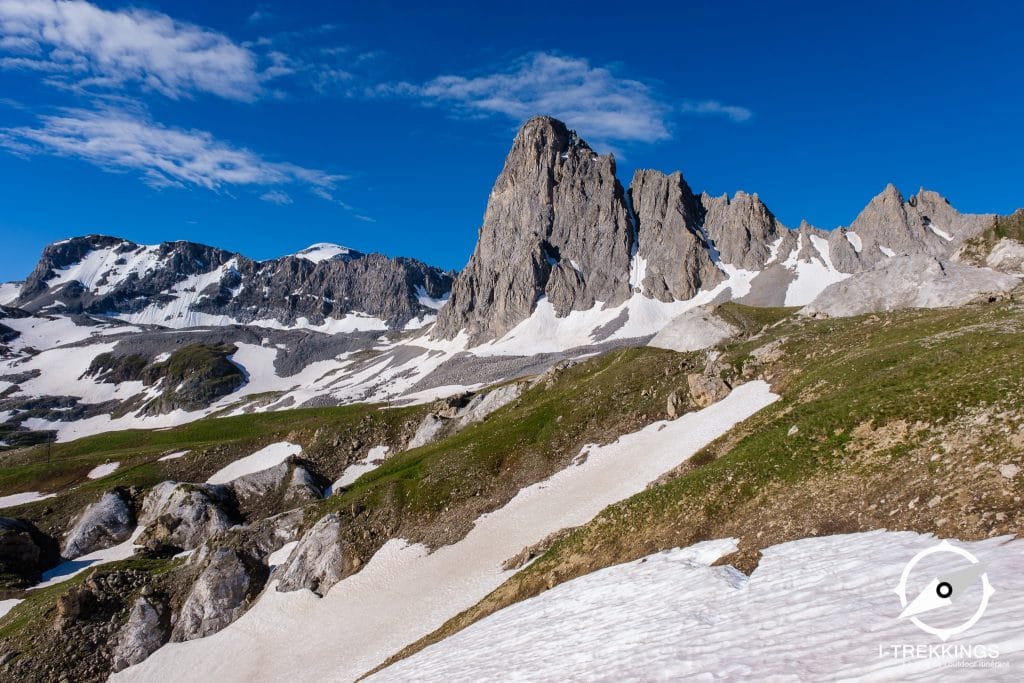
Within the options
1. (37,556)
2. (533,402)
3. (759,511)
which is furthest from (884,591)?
(37,556)

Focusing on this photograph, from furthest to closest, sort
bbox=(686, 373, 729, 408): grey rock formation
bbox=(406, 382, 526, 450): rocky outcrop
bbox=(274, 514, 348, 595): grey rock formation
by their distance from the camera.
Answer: bbox=(406, 382, 526, 450): rocky outcrop < bbox=(686, 373, 729, 408): grey rock formation < bbox=(274, 514, 348, 595): grey rock formation

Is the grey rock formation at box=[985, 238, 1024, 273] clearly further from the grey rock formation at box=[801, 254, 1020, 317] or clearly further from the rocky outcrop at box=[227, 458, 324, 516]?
the rocky outcrop at box=[227, 458, 324, 516]

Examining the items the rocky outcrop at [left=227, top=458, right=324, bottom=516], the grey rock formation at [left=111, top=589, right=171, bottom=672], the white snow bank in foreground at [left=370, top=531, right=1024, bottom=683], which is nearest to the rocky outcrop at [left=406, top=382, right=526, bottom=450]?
the rocky outcrop at [left=227, top=458, right=324, bottom=516]

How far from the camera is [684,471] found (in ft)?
108

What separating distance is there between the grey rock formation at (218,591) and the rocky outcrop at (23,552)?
77.2 feet

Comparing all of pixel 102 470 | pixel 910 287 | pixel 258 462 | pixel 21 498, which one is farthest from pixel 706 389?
pixel 21 498

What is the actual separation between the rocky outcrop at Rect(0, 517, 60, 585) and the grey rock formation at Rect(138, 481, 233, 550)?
337 inches

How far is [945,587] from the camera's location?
10.8 m

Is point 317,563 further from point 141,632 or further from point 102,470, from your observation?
point 102,470

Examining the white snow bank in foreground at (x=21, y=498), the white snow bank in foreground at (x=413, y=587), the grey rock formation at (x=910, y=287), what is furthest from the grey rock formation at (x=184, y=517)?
the grey rock formation at (x=910, y=287)

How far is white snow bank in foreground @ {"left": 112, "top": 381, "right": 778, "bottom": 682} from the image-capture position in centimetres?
3406

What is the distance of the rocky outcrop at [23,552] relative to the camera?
52.2 m

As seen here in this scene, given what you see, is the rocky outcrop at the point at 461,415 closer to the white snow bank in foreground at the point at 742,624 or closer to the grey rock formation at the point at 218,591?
the grey rock formation at the point at 218,591

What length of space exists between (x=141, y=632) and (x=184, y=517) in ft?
55.9
